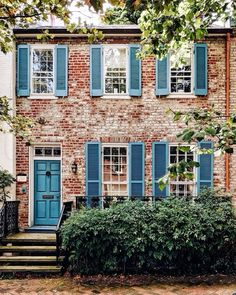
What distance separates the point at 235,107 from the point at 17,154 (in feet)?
22.4

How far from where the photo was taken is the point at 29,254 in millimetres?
10172

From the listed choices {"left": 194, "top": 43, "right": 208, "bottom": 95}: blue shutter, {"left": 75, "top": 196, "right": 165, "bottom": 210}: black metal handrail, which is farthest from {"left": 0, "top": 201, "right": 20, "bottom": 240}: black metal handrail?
{"left": 194, "top": 43, "right": 208, "bottom": 95}: blue shutter

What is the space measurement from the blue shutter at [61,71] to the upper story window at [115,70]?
126 cm

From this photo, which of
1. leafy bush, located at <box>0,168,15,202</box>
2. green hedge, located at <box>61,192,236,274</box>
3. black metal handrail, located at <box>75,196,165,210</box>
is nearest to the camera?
green hedge, located at <box>61,192,236,274</box>

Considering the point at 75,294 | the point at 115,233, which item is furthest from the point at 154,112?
the point at 75,294

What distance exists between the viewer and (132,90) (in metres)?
11.7

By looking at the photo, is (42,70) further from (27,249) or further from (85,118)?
(27,249)

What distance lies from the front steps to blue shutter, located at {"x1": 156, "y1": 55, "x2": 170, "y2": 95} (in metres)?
5.50

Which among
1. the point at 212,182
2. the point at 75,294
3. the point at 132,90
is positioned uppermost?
the point at 132,90

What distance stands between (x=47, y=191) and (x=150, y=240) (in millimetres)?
4360

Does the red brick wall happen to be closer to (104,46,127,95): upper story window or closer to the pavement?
(104,46,127,95): upper story window

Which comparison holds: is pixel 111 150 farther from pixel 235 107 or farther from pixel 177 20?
pixel 177 20

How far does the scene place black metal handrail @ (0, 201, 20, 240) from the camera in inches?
418

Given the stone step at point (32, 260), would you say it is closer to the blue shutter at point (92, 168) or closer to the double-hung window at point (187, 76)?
the blue shutter at point (92, 168)
